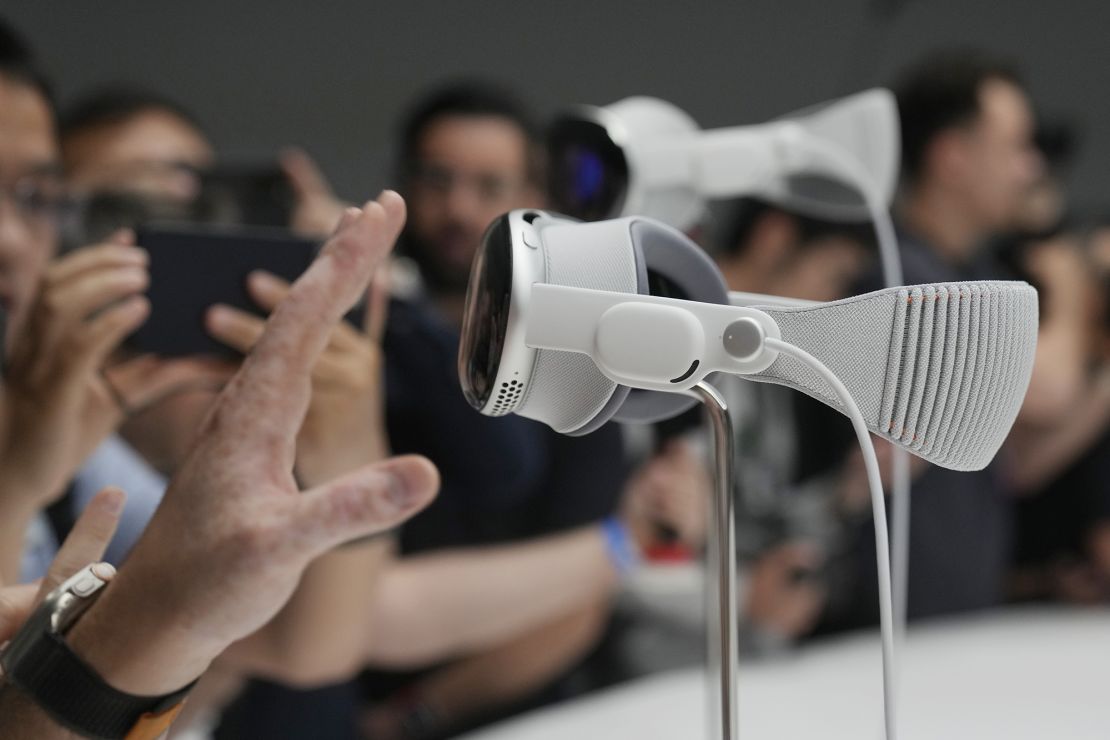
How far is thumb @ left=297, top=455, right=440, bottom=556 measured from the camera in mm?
486

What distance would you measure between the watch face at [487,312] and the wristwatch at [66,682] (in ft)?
0.72

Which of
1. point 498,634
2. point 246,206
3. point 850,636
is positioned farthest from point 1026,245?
point 246,206

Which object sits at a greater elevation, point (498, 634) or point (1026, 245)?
point (1026, 245)

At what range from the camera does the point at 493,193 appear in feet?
4.41

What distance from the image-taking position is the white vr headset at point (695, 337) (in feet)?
1.49

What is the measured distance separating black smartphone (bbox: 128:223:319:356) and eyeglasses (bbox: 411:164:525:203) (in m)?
0.59

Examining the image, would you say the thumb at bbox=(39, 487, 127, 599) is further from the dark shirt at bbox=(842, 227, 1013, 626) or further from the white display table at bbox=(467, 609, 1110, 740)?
the dark shirt at bbox=(842, 227, 1013, 626)

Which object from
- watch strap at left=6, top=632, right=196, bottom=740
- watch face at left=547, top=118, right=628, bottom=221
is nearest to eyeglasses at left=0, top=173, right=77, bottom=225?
watch face at left=547, top=118, right=628, bottom=221

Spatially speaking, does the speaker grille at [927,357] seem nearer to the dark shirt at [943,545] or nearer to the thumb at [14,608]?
the thumb at [14,608]

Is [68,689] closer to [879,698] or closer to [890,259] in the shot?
[890,259]

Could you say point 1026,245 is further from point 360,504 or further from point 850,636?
point 360,504

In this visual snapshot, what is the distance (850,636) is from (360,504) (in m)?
1.20

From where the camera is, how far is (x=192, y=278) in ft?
2.56

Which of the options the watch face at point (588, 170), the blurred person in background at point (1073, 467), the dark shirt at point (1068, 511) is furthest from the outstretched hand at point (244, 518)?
the dark shirt at point (1068, 511)
